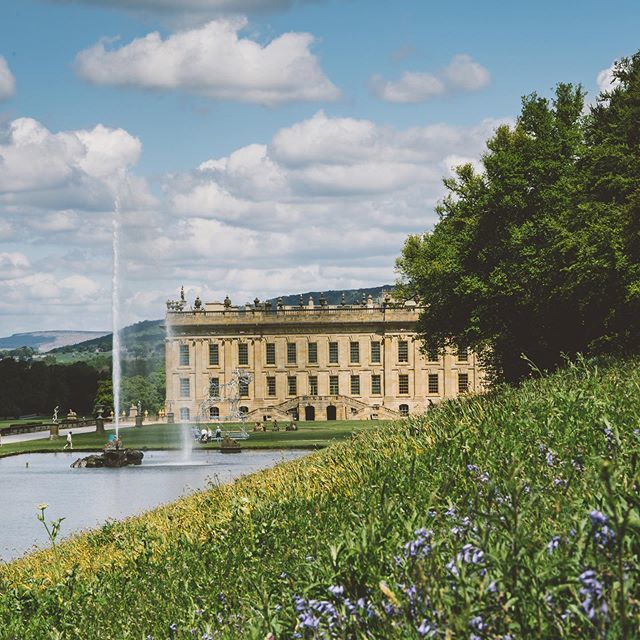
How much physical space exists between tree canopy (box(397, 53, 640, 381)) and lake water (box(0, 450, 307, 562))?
32.1 feet

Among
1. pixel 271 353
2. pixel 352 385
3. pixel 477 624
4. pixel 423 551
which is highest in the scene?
pixel 271 353

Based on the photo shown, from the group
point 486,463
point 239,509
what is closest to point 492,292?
point 239,509

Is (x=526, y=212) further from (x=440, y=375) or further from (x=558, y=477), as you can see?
(x=440, y=375)

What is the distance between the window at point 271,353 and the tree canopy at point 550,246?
62.2 metres

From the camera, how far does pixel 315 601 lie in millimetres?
5660

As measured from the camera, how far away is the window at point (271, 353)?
11588 centimetres

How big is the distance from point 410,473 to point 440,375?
107 metres

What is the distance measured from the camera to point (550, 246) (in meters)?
41.8

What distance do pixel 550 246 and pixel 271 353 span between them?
75724 millimetres

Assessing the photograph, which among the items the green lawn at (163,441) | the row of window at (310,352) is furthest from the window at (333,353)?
the green lawn at (163,441)

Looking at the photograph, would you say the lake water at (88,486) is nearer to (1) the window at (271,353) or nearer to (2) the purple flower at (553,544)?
(2) the purple flower at (553,544)

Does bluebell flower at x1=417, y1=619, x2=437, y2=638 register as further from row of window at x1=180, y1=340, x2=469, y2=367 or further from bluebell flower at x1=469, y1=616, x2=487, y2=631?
row of window at x1=180, y1=340, x2=469, y2=367

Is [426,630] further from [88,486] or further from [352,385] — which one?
[352,385]

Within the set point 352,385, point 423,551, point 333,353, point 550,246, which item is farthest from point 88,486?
point 352,385
